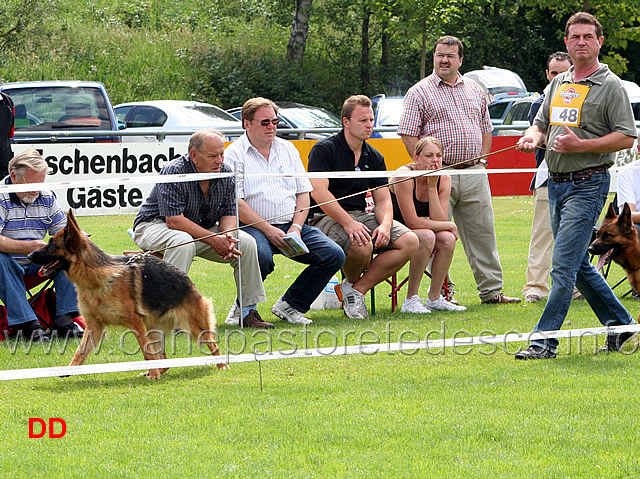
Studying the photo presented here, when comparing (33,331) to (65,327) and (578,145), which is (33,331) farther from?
(578,145)

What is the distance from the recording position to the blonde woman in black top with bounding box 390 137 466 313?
7434 millimetres

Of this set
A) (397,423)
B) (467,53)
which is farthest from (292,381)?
(467,53)

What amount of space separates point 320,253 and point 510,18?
94.4ft

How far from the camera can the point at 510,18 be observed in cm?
3372

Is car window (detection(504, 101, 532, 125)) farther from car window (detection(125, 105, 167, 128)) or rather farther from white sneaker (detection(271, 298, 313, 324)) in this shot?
Result: white sneaker (detection(271, 298, 313, 324))

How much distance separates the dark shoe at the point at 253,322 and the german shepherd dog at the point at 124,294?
125cm

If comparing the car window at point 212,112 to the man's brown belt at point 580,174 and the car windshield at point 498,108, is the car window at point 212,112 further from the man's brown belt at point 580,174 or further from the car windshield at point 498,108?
the man's brown belt at point 580,174

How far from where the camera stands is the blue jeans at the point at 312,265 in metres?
7.02

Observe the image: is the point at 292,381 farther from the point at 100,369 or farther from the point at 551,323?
the point at 551,323

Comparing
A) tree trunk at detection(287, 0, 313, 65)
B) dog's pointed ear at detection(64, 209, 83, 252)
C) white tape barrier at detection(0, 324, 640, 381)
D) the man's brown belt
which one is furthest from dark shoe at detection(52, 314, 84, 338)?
tree trunk at detection(287, 0, 313, 65)

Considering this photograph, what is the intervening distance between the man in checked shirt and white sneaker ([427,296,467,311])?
516 mm

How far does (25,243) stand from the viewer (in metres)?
6.30

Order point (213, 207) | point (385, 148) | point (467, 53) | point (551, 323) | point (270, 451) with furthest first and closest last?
point (467, 53)
point (385, 148)
point (213, 207)
point (551, 323)
point (270, 451)

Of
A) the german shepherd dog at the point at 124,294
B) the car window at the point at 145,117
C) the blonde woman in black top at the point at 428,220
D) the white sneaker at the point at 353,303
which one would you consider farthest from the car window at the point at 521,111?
the german shepherd dog at the point at 124,294
